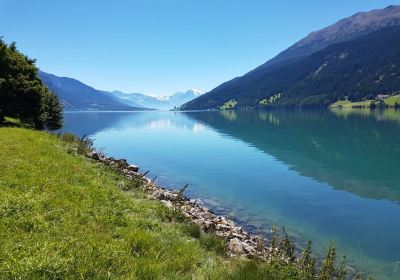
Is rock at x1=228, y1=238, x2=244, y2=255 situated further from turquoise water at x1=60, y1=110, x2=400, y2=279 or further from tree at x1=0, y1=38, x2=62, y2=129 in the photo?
tree at x1=0, y1=38, x2=62, y2=129

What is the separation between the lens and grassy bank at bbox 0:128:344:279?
31.5 ft

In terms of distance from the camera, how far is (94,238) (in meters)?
11.7

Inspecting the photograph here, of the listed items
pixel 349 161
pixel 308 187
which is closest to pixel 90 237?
pixel 308 187

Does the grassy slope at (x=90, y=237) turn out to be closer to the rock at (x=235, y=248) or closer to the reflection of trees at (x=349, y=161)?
the rock at (x=235, y=248)

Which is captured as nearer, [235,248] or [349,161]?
[235,248]

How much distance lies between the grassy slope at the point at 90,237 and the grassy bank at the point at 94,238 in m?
0.02

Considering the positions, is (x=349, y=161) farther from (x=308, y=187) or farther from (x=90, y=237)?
(x=90, y=237)

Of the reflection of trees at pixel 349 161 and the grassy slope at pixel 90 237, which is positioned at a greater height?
the grassy slope at pixel 90 237

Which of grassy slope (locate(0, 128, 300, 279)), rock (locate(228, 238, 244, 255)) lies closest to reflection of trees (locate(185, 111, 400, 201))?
rock (locate(228, 238, 244, 255))

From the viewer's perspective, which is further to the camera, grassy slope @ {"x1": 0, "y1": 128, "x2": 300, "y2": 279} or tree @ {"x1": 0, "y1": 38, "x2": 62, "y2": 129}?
tree @ {"x1": 0, "y1": 38, "x2": 62, "y2": 129}

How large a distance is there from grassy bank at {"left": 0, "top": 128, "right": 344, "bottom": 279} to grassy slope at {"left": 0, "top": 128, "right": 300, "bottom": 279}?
0.02m

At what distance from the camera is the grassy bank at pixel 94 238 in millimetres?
9602

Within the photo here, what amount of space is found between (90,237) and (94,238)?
0.46 feet

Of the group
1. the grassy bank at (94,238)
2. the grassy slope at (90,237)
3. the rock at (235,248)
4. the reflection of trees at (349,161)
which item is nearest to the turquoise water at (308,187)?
the reflection of trees at (349,161)
